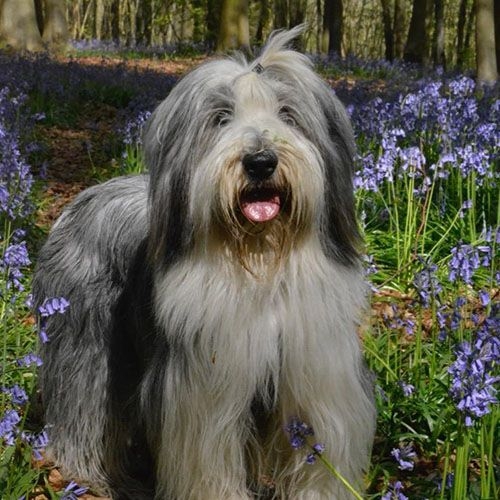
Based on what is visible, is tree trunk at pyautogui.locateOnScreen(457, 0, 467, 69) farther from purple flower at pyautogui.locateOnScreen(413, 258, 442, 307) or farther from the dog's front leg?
the dog's front leg

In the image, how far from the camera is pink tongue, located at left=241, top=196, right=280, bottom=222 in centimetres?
281

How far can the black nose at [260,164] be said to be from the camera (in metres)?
2.73

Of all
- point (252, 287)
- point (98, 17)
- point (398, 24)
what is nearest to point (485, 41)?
point (252, 287)

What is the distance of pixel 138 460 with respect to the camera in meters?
4.03

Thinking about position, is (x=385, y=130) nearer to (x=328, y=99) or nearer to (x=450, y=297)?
(x=450, y=297)

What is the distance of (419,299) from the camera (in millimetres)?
3432

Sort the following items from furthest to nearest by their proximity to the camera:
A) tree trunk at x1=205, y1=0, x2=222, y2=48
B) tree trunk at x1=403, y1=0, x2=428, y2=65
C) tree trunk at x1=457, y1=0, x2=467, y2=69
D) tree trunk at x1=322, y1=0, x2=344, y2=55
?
tree trunk at x1=457, y1=0, x2=467, y2=69 → tree trunk at x1=205, y1=0, x2=222, y2=48 → tree trunk at x1=322, y1=0, x2=344, y2=55 → tree trunk at x1=403, y1=0, x2=428, y2=65

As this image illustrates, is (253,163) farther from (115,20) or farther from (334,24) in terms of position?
(115,20)

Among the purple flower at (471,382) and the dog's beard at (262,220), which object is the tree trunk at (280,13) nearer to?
the dog's beard at (262,220)

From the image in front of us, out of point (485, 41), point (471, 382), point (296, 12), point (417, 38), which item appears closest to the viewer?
point (471, 382)

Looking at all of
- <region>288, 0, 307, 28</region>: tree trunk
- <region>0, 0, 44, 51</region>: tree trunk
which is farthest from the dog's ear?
<region>288, 0, 307, 28</region>: tree trunk

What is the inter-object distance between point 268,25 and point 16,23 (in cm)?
2244

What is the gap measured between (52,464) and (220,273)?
5.18 feet

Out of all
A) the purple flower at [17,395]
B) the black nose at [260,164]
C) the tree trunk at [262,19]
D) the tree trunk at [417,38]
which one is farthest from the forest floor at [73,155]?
the tree trunk at [262,19]
